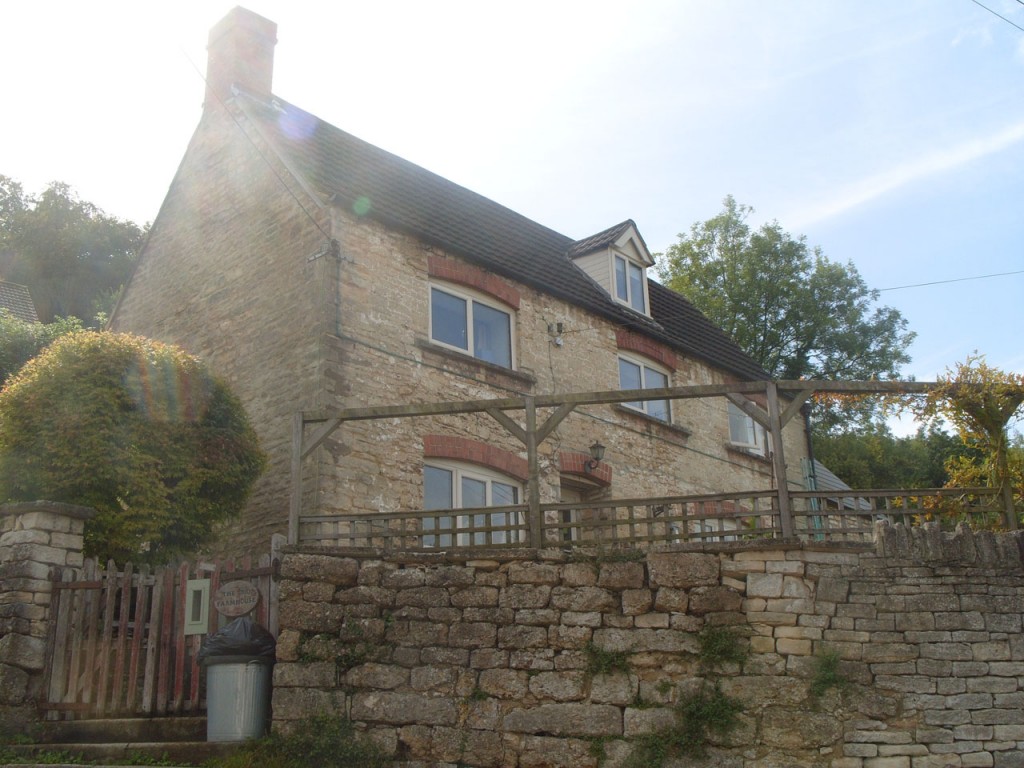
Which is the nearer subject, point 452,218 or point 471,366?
point 471,366

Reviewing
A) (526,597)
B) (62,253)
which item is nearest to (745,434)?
(526,597)

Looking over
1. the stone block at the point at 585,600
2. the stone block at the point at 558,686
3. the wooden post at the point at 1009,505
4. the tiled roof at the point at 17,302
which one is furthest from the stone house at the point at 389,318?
the tiled roof at the point at 17,302

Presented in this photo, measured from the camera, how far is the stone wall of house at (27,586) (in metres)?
8.52

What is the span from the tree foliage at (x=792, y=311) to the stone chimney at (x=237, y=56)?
63.3ft

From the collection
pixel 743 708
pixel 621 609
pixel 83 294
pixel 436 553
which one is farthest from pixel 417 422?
pixel 83 294

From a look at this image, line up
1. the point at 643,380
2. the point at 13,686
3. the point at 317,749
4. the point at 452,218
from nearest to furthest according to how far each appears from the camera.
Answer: the point at 317,749, the point at 13,686, the point at 452,218, the point at 643,380

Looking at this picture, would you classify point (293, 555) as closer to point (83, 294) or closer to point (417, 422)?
point (417, 422)

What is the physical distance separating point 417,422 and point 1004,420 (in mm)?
6412

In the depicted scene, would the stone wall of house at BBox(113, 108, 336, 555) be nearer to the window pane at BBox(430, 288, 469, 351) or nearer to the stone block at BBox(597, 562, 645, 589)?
the window pane at BBox(430, 288, 469, 351)

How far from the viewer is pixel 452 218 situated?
14.6 meters

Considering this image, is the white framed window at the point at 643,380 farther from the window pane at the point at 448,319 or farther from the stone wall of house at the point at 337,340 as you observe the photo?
the window pane at the point at 448,319

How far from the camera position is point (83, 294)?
3291 cm

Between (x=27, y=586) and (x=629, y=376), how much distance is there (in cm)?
976

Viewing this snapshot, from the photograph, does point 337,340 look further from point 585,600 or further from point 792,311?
point 792,311
